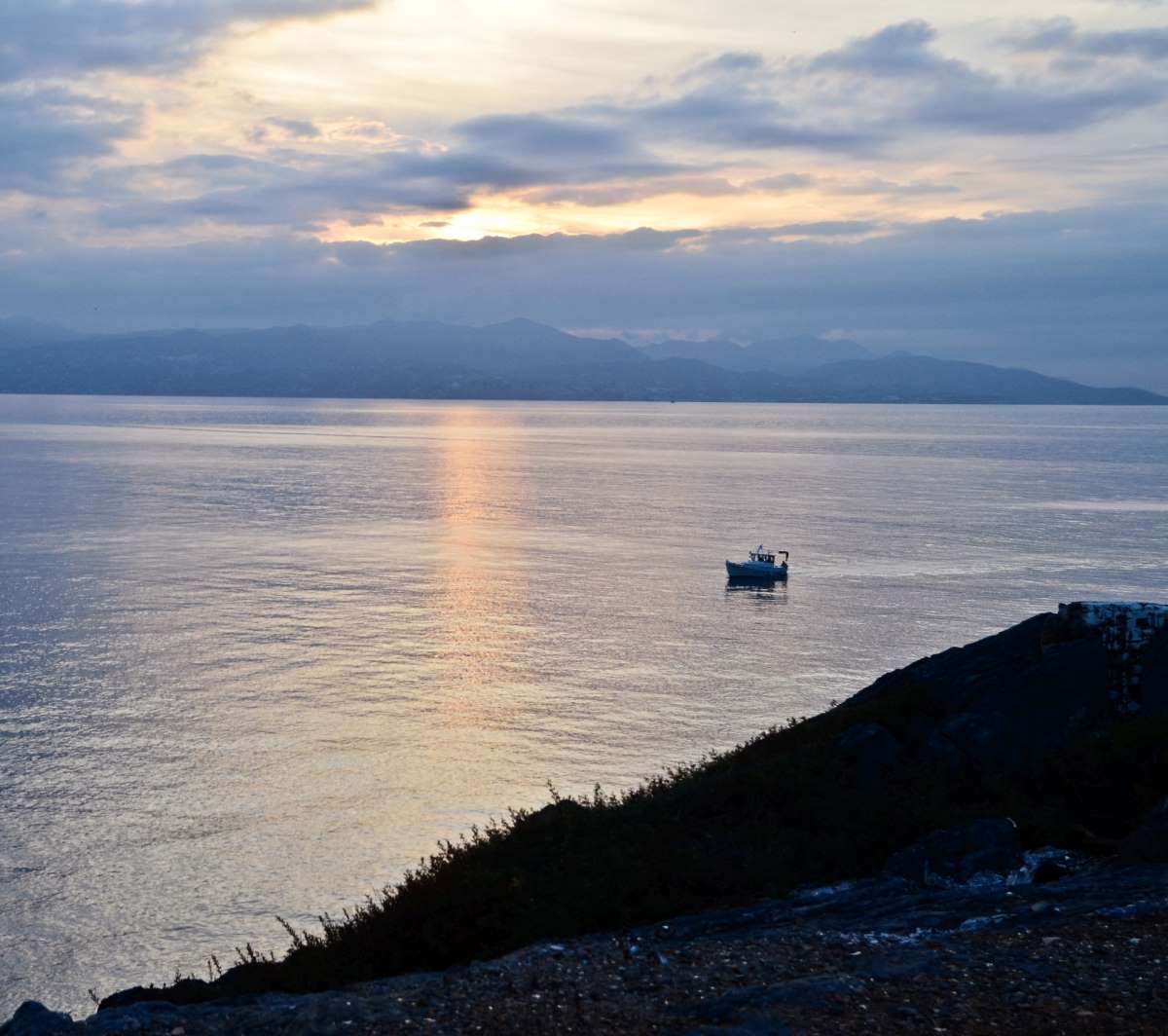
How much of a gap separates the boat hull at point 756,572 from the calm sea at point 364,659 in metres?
1.70

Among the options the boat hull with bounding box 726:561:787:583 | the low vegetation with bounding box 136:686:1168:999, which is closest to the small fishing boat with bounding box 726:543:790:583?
the boat hull with bounding box 726:561:787:583

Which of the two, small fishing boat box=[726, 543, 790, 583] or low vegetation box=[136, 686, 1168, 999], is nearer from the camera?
low vegetation box=[136, 686, 1168, 999]

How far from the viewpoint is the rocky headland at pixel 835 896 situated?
36.0 ft

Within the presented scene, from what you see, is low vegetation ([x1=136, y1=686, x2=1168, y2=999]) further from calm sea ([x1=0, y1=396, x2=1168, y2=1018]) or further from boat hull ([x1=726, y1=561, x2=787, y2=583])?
boat hull ([x1=726, y1=561, x2=787, y2=583])

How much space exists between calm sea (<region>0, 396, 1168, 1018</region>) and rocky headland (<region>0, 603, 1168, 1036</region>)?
1450 centimetres

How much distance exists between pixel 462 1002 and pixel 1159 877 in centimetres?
855

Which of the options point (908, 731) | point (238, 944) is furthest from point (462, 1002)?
point (238, 944)

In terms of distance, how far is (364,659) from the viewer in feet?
178

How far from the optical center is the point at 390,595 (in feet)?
230

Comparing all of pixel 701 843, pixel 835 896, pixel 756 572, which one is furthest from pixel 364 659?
pixel 835 896

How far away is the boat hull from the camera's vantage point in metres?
79.0

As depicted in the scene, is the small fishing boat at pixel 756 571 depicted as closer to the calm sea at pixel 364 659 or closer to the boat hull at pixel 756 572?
the boat hull at pixel 756 572

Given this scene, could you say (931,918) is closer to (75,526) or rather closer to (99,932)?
(99,932)

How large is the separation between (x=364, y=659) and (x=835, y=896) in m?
42.0
